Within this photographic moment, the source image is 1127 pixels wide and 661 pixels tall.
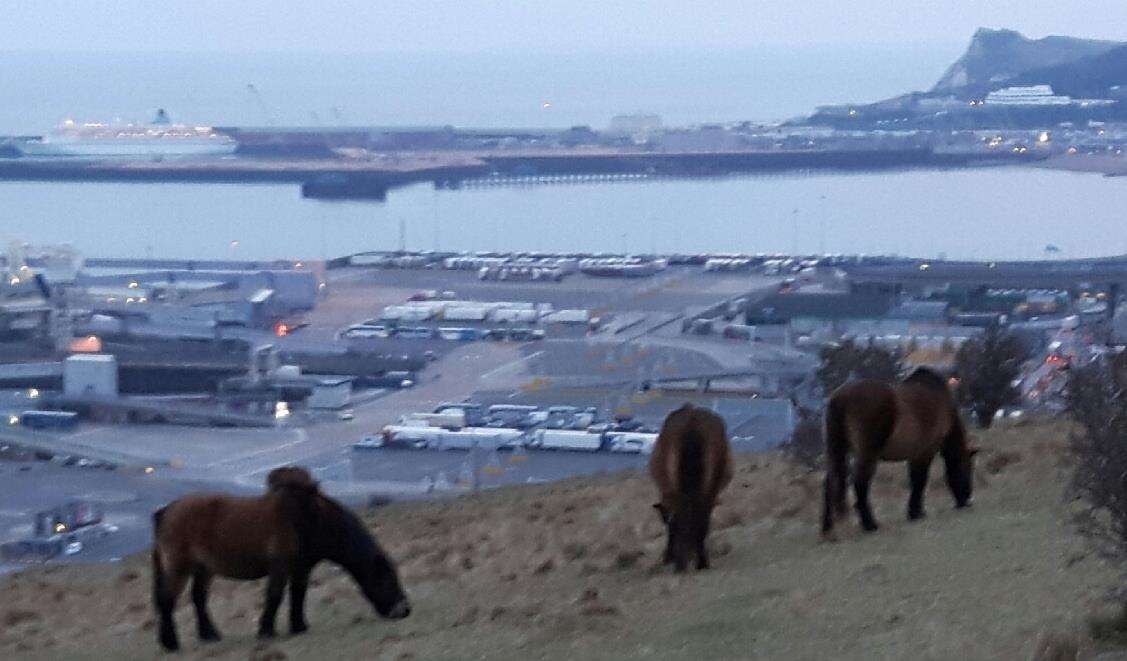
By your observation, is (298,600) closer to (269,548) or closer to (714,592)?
(269,548)

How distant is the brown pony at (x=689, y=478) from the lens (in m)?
4.87

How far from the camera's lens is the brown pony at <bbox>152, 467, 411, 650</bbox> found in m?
4.52

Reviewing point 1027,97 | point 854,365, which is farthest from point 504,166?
point 854,365

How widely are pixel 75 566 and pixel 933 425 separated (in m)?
4.31

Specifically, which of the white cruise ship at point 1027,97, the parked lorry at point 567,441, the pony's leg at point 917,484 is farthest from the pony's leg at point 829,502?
the white cruise ship at point 1027,97

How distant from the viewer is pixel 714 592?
4.46m

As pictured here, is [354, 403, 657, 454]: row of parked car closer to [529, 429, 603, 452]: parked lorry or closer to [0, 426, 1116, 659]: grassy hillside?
[529, 429, 603, 452]: parked lorry

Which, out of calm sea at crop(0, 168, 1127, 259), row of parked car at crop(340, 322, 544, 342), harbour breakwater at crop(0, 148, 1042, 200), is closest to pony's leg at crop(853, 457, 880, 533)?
row of parked car at crop(340, 322, 544, 342)

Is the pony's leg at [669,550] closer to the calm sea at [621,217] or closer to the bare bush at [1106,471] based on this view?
the bare bush at [1106,471]

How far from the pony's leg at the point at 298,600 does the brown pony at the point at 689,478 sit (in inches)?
37.2

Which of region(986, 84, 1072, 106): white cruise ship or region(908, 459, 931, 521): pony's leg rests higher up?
region(908, 459, 931, 521): pony's leg

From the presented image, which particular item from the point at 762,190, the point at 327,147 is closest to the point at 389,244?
the point at 762,190

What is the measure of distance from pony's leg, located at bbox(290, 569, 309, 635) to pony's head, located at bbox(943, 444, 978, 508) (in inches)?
73.0

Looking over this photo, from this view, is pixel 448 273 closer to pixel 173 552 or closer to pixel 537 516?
pixel 537 516
